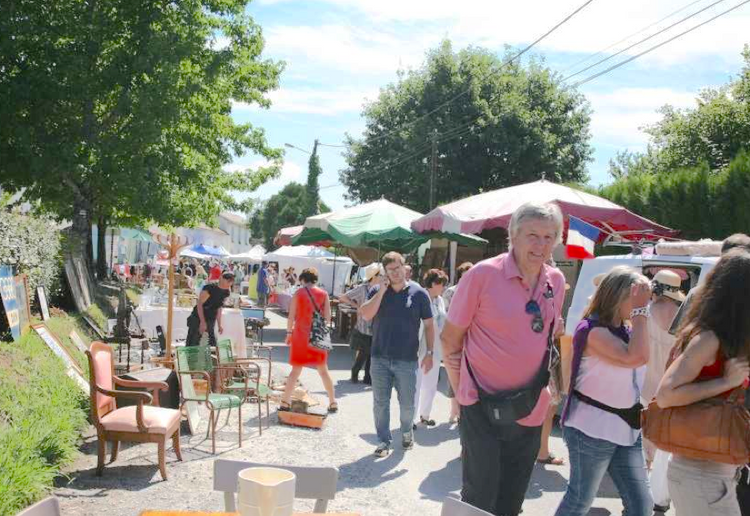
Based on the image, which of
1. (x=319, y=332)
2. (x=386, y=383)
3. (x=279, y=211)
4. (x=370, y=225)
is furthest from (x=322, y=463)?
(x=279, y=211)

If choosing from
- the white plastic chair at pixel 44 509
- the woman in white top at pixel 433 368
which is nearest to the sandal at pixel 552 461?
the woman in white top at pixel 433 368

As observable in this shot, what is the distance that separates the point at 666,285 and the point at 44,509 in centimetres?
502

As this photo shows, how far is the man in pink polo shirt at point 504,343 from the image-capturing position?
366 centimetres

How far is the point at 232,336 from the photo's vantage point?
1212 cm

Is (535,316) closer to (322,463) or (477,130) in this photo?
(322,463)

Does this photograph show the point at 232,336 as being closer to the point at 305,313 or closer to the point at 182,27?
the point at 305,313

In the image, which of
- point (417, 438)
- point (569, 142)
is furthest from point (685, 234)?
point (569, 142)

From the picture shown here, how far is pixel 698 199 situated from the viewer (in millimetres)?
14680

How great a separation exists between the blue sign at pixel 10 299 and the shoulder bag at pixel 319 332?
11.0 feet

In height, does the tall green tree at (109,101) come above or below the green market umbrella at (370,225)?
above

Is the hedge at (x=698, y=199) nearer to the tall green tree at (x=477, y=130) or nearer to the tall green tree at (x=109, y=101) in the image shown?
the tall green tree at (x=109, y=101)

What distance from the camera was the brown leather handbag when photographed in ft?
10.4

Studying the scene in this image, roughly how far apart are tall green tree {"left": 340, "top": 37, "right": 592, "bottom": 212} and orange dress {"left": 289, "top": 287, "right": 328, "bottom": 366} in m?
22.1

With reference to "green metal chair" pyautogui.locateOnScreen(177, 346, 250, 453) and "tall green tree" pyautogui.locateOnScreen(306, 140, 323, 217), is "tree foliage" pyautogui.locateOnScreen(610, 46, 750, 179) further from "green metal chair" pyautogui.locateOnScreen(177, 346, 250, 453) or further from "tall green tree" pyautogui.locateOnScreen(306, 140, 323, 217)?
"tall green tree" pyautogui.locateOnScreen(306, 140, 323, 217)
